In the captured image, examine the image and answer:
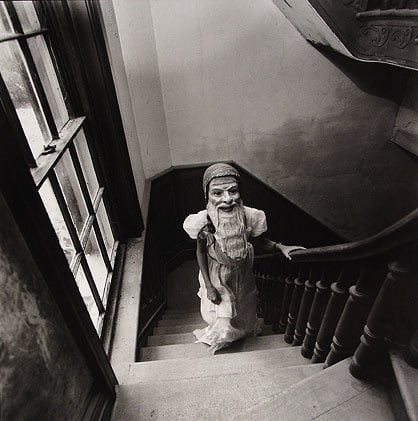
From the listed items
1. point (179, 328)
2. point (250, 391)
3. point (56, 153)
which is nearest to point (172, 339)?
point (179, 328)

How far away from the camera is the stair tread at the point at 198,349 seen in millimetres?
1650

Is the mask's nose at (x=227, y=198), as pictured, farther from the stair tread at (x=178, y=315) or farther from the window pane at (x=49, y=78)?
the stair tread at (x=178, y=315)

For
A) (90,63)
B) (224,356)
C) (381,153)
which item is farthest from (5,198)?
(381,153)

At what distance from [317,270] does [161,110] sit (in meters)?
1.97

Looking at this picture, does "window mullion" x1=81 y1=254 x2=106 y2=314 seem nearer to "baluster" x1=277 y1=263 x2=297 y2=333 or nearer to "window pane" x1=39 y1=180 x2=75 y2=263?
"window pane" x1=39 y1=180 x2=75 y2=263

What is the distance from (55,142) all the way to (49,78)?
0.24 m

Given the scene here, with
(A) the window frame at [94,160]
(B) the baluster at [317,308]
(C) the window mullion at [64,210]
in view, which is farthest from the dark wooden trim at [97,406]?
(B) the baluster at [317,308]

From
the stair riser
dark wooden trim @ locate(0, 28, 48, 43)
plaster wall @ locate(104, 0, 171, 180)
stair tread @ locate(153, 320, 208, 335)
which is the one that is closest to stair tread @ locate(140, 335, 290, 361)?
stair tread @ locate(153, 320, 208, 335)

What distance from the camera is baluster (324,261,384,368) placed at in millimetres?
801

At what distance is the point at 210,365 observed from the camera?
1376 mm

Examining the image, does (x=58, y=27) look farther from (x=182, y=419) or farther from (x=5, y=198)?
(x=182, y=419)

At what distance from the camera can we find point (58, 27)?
1.10 m

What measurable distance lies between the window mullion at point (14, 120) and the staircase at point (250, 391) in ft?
2.90

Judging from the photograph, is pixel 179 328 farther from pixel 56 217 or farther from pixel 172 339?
pixel 56 217
